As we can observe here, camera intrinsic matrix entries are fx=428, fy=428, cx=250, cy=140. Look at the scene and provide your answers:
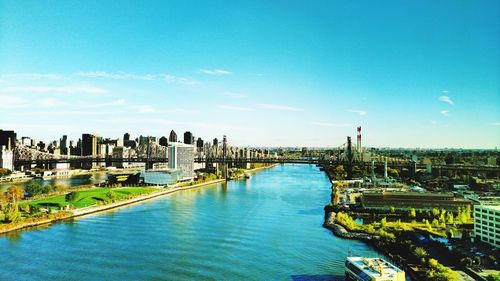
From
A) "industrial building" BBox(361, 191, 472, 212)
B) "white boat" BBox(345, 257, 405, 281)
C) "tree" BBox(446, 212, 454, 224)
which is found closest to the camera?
"white boat" BBox(345, 257, 405, 281)

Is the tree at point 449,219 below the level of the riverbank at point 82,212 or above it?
below

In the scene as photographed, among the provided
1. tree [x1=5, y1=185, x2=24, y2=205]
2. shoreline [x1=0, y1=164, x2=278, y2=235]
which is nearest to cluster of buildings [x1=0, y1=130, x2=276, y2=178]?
shoreline [x1=0, y1=164, x2=278, y2=235]

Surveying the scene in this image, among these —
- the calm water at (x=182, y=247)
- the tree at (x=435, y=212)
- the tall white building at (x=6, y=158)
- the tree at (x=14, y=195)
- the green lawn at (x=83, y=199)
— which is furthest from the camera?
the tall white building at (x=6, y=158)

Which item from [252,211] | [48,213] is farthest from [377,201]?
[48,213]

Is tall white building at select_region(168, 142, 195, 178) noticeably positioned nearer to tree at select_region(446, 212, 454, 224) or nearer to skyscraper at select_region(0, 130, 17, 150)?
skyscraper at select_region(0, 130, 17, 150)

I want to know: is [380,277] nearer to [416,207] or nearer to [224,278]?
[224,278]

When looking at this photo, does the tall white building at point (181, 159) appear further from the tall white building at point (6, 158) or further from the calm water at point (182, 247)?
the calm water at point (182, 247)

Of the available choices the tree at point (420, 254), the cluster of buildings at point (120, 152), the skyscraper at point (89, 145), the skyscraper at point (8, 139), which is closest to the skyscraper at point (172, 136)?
the cluster of buildings at point (120, 152)
